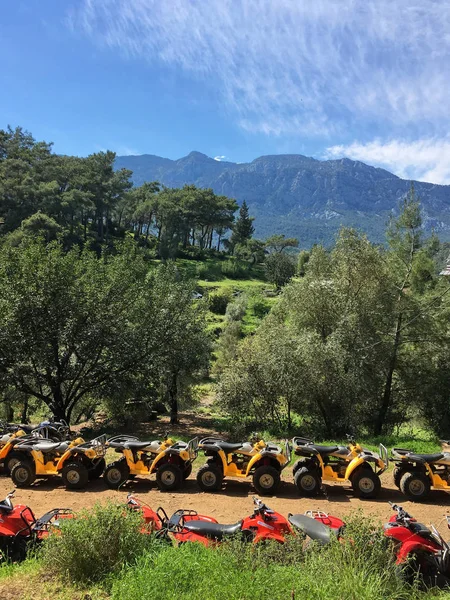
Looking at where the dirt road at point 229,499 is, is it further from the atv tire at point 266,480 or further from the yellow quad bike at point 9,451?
the yellow quad bike at point 9,451

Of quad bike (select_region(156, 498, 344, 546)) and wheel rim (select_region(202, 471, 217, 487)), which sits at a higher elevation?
quad bike (select_region(156, 498, 344, 546))

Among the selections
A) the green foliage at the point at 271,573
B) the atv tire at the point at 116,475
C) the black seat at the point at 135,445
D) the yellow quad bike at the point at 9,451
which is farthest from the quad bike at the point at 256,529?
the yellow quad bike at the point at 9,451

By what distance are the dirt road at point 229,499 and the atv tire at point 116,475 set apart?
0.16 meters

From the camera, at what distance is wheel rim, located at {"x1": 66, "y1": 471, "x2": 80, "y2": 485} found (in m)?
8.48

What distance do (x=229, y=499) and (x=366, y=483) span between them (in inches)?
108

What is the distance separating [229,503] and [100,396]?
914 cm

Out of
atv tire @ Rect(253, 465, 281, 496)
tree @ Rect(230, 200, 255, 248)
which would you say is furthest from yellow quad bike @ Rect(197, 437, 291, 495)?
tree @ Rect(230, 200, 255, 248)

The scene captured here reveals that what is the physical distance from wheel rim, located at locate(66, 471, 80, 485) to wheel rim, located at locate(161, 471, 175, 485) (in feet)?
5.96

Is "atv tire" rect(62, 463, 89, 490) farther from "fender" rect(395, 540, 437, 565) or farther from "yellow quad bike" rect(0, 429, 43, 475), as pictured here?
"fender" rect(395, 540, 437, 565)

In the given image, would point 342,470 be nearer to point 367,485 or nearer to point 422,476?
point 367,485

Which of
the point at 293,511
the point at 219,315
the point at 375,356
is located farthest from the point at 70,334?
the point at 219,315

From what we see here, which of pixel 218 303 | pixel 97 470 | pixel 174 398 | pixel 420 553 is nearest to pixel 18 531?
pixel 97 470

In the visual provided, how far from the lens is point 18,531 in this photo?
216 inches

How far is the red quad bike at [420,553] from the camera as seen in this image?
480 centimetres
